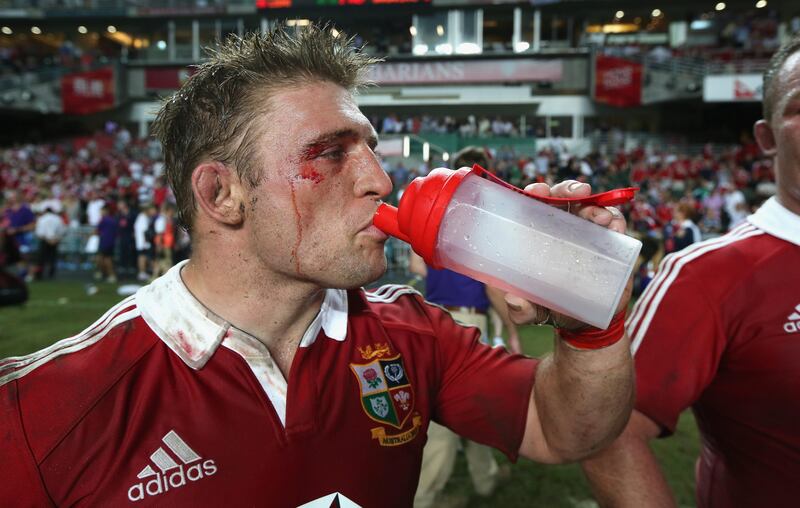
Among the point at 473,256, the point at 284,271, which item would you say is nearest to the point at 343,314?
the point at 284,271

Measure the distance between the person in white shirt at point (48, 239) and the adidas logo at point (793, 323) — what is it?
14728mm

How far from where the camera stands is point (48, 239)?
1343 centimetres

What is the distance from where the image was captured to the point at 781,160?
189cm

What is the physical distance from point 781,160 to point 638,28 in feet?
114

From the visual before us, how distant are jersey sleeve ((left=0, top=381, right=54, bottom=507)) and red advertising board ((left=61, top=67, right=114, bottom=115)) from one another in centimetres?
3561

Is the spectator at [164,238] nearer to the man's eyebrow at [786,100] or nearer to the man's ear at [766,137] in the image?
the man's ear at [766,137]

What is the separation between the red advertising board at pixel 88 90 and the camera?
106 feet

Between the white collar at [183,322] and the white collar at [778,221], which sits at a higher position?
the white collar at [778,221]

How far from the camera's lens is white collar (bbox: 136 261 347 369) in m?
1.52

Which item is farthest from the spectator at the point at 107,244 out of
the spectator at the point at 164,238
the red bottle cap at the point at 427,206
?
the red bottle cap at the point at 427,206

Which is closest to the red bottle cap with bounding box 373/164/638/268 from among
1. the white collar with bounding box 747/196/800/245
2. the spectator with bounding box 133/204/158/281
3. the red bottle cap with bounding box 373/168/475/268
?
the red bottle cap with bounding box 373/168/475/268

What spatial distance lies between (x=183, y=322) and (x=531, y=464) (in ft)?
12.2

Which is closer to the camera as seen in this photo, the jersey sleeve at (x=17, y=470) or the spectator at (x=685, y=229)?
the jersey sleeve at (x=17, y=470)

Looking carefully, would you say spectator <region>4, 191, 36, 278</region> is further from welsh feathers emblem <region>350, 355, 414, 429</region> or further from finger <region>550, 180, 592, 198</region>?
finger <region>550, 180, 592, 198</region>
